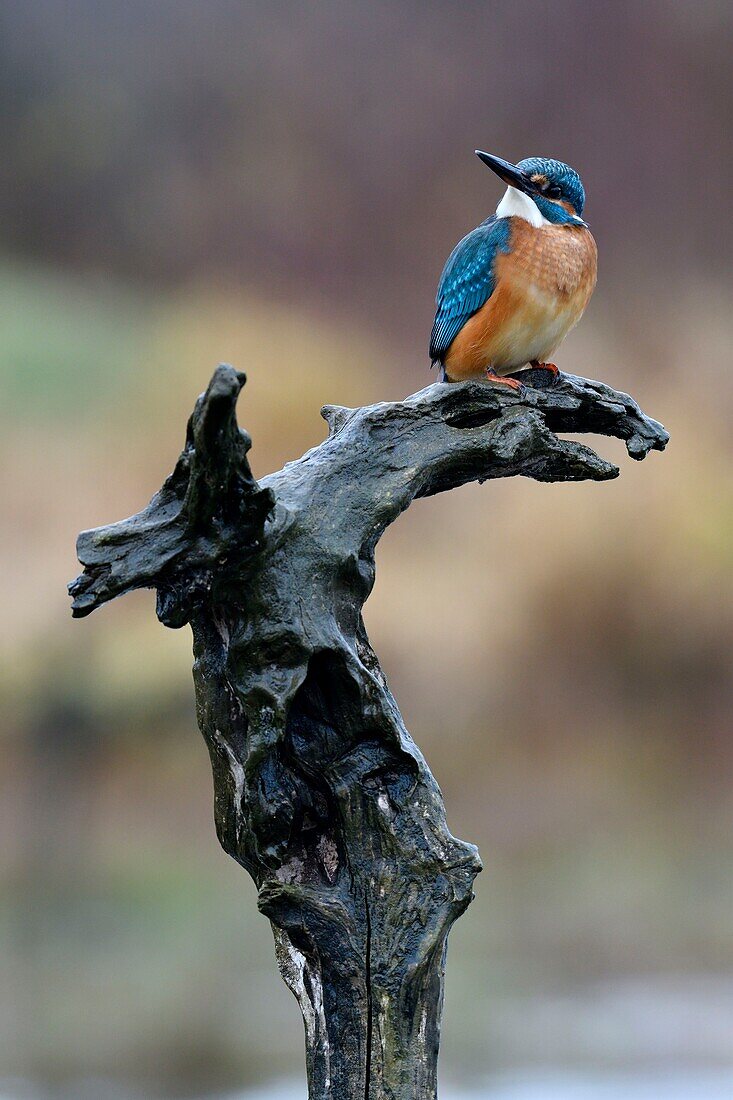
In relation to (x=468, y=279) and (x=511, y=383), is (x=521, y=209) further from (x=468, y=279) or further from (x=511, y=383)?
(x=511, y=383)

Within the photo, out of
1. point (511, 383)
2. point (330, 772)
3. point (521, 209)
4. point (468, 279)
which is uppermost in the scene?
point (521, 209)

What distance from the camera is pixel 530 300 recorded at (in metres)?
1.91

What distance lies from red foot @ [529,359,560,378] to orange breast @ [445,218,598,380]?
0.01m

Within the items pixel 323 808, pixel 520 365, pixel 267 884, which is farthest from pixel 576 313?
pixel 267 884

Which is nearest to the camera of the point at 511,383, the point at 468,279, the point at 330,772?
the point at 330,772

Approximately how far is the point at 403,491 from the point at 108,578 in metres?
0.47

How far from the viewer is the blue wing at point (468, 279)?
1930 millimetres

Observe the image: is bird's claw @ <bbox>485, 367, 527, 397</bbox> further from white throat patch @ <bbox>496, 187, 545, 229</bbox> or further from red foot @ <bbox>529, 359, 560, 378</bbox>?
white throat patch @ <bbox>496, 187, 545, 229</bbox>

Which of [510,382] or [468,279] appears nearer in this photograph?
[510,382]

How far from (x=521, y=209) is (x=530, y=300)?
0.18 metres

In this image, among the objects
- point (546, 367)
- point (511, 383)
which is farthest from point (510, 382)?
point (546, 367)

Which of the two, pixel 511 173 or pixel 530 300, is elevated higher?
pixel 511 173

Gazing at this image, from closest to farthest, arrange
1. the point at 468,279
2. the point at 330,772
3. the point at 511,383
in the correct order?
the point at 330,772, the point at 511,383, the point at 468,279

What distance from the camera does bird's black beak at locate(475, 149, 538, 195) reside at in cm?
188
